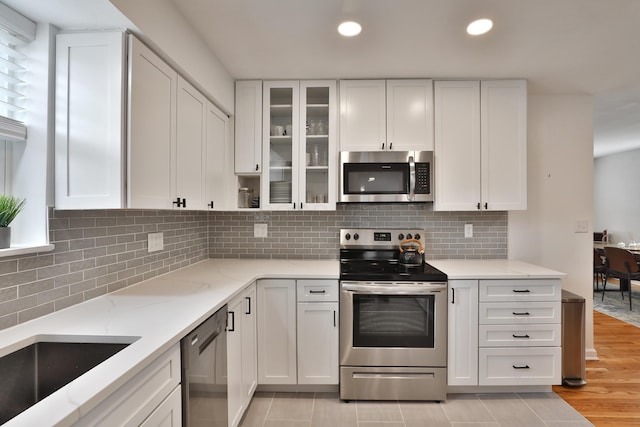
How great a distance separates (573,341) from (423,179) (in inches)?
65.3

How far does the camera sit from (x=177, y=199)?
179cm

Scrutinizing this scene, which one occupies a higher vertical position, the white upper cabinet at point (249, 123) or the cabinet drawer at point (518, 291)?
the white upper cabinet at point (249, 123)

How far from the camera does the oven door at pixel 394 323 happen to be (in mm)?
2209

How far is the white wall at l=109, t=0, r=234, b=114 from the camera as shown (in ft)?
4.61

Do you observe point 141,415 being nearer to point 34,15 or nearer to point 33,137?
point 33,137

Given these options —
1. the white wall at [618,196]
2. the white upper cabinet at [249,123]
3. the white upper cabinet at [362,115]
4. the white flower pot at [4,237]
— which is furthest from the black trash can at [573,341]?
the white wall at [618,196]

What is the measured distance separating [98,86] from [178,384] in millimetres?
1268

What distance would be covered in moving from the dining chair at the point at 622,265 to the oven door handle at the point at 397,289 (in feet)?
13.7

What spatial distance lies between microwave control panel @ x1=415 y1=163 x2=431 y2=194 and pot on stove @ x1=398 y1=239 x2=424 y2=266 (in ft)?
1.36

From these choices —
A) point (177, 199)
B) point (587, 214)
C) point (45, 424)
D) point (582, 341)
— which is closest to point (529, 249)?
point (587, 214)

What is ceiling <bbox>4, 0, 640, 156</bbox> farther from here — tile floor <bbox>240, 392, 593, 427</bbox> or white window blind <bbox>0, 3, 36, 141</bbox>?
tile floor <bbox>240, 392, 593, 427</bbox>

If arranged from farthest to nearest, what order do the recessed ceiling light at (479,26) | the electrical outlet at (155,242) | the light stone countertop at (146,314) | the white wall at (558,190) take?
the white wall at (558,190) < the electrical outlet at (155,242) < the recessed ceiling light at (479,26) < the light stone countertop at (146,314)

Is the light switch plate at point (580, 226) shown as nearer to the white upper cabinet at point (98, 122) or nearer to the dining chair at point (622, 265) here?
the dining chair at point (622, 265)

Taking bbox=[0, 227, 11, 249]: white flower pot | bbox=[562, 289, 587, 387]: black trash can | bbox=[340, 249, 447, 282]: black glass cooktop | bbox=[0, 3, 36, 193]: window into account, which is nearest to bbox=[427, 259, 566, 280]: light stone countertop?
bbox=[340, 249, 447, 282]: black glass cooktop
